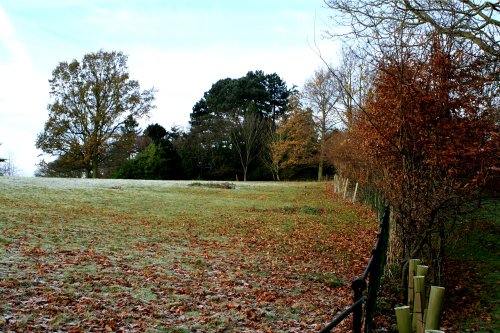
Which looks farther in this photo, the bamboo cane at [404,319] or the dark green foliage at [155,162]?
the dark green foliage at [155,162]

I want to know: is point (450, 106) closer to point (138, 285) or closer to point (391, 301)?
point (391, 301)

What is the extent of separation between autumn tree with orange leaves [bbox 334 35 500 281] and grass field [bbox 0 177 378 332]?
2.13m

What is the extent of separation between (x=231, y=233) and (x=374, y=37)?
7.82m

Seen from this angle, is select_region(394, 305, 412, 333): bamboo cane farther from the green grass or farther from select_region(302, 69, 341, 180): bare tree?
select_region(302, 69, 341, 180): bare tree

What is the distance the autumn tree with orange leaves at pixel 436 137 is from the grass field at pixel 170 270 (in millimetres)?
2131

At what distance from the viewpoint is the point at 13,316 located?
548cm

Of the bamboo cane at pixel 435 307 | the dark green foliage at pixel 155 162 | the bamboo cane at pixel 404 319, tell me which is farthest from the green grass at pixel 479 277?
the dark green foliage at pixel 155 162

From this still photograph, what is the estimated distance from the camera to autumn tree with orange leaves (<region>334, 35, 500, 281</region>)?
7625 mm

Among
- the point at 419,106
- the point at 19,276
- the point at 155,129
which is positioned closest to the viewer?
the point at 19,276

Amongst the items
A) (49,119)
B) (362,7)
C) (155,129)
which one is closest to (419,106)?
(362,7)

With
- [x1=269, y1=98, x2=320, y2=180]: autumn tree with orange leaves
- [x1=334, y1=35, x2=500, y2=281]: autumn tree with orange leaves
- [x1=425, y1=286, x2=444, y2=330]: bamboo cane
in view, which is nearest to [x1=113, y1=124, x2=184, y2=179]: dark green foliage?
[x1=269, y1=98, x2=320, y2=180]: autumn tree with orange leaves

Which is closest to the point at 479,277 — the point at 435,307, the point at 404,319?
the point at 435,307

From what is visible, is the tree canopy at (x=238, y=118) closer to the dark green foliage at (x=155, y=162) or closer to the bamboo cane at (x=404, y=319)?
the dark green foliage at (x=155, y=162)

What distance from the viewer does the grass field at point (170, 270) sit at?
601 centimetres
